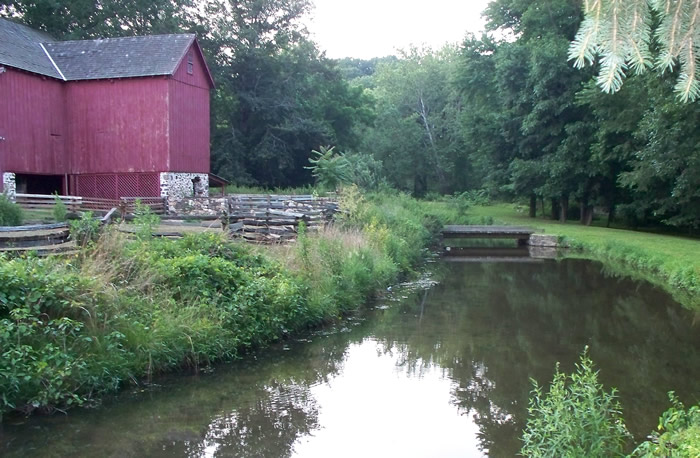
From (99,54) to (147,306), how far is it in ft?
73.1

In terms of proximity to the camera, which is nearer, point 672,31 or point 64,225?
point 672,31

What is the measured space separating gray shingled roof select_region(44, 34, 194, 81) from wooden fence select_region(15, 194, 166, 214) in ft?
18.3

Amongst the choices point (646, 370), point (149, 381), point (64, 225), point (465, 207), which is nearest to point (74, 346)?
point (149, 381)

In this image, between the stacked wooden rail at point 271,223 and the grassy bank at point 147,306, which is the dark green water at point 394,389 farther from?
the stacked wooden rail at point 271,223

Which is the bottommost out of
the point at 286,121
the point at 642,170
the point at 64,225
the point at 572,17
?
the point at 64,225

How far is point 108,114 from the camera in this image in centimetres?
2777

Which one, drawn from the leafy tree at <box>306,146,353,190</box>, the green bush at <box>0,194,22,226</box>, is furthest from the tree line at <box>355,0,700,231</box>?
the green bush at <box>0,194,22,226</box>

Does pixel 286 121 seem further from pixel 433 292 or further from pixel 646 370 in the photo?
pixel 646 370

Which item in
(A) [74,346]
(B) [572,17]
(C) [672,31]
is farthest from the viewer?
(B) [572,17]

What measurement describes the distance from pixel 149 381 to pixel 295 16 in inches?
1433

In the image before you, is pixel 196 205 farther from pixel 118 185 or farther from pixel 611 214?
pixel 611 214

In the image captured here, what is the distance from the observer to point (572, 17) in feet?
114

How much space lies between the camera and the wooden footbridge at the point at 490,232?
30094 millimetres

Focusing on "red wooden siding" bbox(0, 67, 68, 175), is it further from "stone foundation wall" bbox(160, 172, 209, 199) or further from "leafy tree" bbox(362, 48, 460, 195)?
"leafy tree" bbox(362, 48, 460, 195)
